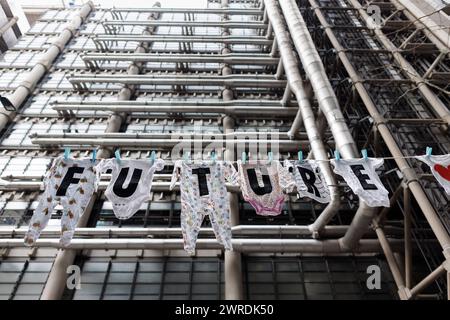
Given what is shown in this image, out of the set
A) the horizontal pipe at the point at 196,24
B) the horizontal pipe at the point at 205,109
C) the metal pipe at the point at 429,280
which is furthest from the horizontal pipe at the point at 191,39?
the metal pipe at the point at 429,280

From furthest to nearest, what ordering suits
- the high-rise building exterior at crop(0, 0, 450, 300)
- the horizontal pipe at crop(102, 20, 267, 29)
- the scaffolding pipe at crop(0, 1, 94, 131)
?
the horizontal pipe at crop(102, 20, 267, 29) < the scaffolding pipe at crop(0, 1, 94, 131) < the high-rise building exterior at crop(0, 0, 450, 300)

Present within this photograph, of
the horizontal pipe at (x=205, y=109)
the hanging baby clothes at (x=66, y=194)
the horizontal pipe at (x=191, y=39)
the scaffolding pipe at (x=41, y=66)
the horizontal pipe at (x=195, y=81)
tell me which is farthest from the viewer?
the horizontal pipe at (x=191, y=39)

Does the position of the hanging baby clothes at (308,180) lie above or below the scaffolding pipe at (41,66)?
below

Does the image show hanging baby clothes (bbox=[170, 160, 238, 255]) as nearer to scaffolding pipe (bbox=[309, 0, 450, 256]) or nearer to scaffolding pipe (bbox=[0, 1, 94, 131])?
scaffolding pipe (bbox=[309, 0, 450, 256])

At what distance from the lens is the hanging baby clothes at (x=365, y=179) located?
10695 mm

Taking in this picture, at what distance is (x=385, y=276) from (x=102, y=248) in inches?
495

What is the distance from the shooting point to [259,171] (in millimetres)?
11977

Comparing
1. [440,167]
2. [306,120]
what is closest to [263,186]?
[440,167]

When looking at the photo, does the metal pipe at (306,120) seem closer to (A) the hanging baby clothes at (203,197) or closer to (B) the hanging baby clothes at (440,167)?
(B) the hanging baby clothes at (440,167)

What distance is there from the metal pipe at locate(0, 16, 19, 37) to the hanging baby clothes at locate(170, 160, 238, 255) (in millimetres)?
32945
